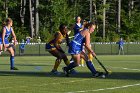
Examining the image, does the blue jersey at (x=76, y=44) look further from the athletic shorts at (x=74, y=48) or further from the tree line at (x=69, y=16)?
the tree line at (x=69, y=16)

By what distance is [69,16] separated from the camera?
63.9 metres

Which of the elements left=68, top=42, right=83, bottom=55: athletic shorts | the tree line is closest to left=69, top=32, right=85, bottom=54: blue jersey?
left=68, top=42, right=83, bottom=55: athletic shorts

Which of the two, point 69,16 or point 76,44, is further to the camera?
point 69,16

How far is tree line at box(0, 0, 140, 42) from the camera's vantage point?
6344 centimetres

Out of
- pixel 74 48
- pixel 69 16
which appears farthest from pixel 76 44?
pixel 69 16

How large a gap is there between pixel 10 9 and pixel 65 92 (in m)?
64.8

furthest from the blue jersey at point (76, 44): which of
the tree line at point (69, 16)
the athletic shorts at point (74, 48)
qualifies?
the tree line at point (69, 16)

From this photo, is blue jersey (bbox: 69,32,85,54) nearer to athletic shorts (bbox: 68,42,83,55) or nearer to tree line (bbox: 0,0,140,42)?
athletic shorts (bbox: 68,42,83,55)

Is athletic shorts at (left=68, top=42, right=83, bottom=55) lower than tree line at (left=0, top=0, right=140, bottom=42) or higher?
higher

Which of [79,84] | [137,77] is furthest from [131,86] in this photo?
[137,77]

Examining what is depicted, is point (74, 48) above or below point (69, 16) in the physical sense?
above

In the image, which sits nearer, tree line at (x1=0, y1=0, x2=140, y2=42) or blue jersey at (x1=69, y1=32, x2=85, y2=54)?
blue jersey at (x1=69, y1=32, x2=85, y2=54)

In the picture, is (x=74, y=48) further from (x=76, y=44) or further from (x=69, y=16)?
(x=69, y=16)

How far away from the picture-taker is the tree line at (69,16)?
63438mm
